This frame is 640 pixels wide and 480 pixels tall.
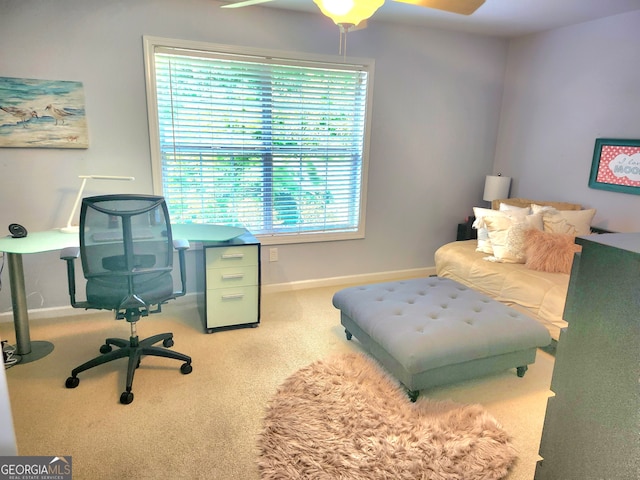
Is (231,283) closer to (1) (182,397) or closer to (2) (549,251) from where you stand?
(1) (182,397)

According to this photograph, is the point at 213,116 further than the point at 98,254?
Yes


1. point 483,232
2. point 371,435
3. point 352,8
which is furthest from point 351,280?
point 352,8

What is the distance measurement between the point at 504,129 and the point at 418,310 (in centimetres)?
264

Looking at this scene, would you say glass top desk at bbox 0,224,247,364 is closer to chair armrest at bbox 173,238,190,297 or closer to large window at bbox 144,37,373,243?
chair armrest at bbox 173,238,190,297

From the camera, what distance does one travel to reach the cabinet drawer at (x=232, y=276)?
2.90 m

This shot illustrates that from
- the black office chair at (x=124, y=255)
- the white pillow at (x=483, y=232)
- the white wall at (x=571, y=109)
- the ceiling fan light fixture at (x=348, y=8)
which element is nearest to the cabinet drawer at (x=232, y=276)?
the black office chair at (x=124, y=255)

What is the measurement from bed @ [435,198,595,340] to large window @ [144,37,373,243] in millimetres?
1046

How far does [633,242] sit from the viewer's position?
0.69m

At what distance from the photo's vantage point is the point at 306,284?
12.7ft

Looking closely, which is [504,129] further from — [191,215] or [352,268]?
[191,215]

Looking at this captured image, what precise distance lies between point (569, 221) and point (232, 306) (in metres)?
2.66

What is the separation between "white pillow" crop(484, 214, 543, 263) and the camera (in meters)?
3.20

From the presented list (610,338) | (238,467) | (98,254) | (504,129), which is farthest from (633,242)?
(504,129)

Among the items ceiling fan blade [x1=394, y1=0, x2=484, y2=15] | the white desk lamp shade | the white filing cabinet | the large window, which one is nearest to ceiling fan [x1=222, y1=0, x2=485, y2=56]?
ceiling fan blade [x1=394, y1=0, x2=484, y2=15]
